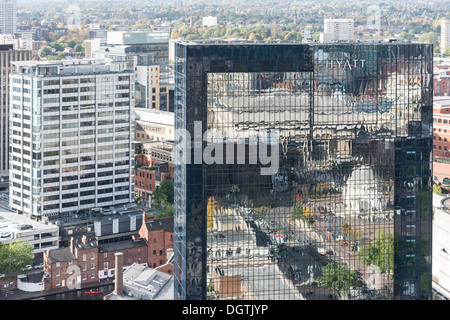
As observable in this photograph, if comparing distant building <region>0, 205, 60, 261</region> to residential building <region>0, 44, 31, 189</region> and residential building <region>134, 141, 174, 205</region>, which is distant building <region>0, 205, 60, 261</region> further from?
residential building <region>0, 44, 31, 189</region>

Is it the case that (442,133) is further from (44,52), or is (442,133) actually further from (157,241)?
(44,52)

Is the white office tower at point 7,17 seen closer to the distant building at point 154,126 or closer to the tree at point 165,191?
the distant building at point 154,126

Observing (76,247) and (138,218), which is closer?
(76,247)

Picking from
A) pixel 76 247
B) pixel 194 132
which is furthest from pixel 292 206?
pixel 76 247

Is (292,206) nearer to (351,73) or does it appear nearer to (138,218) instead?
(351,73)

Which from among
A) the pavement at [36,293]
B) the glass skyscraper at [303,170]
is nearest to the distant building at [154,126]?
the pavement at [36,293]

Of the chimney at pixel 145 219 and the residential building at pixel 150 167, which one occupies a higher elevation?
the residential building at pixel 150 167
